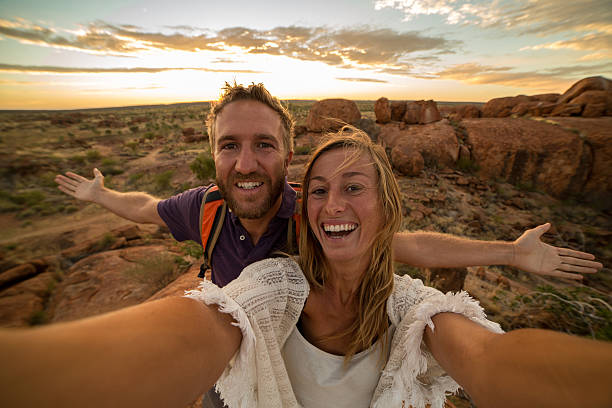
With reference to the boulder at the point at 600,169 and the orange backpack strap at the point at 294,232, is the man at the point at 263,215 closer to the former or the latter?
the orange backpack strap at the point at 294,232

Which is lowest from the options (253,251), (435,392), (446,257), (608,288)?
(608,288)

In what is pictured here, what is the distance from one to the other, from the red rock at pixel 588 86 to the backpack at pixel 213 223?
1942cm

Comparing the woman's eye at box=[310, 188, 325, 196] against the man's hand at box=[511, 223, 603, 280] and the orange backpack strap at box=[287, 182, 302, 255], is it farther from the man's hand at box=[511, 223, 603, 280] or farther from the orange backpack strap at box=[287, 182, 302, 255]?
the man's hand at box=[511, 223, 603, 280]

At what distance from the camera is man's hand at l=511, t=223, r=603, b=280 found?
2.05 metres

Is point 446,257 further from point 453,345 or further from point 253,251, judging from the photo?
point 253,251

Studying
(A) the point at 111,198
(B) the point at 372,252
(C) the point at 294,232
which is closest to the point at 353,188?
(B) the point at 372,252

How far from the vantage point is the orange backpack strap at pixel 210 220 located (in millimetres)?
2049

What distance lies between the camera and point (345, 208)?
1.54 m

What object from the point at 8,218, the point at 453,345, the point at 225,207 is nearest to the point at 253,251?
the point at 225,207

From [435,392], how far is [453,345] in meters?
0.47

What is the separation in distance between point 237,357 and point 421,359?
36.1 inches

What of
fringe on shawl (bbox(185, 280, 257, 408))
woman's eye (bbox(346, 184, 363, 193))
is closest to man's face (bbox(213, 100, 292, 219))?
woman's eye (bbox(346, 184, 363, 193))

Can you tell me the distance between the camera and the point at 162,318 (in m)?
0.79

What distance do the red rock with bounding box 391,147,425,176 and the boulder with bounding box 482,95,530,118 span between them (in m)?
11.6
